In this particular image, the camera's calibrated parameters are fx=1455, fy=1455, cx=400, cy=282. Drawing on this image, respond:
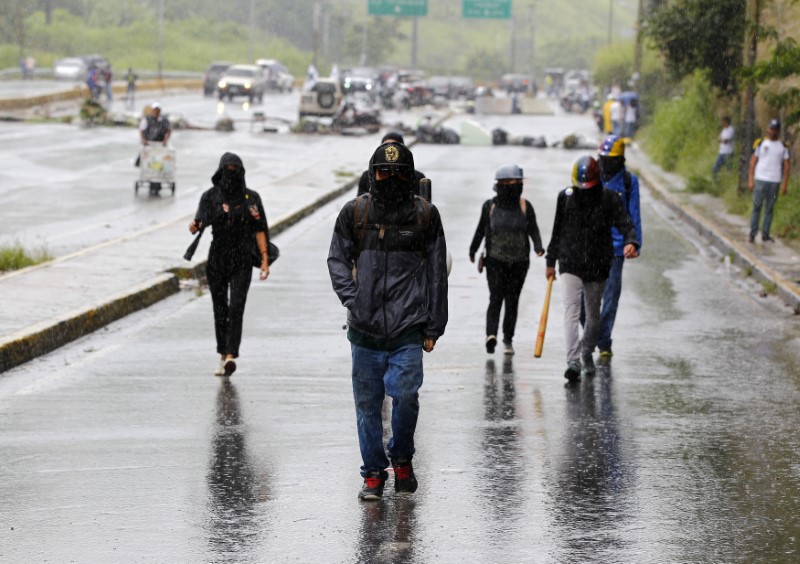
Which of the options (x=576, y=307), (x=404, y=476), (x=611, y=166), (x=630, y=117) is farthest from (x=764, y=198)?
(x=630, y=117)

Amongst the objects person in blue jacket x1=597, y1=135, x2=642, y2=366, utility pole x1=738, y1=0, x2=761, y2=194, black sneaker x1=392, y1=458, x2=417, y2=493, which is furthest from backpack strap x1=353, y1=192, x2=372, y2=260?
utility pole x1=738, y1=0, x2=761, y2=194

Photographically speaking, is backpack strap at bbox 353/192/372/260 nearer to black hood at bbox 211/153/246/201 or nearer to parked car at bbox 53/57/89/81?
black hood at bbox 211/153/246/201

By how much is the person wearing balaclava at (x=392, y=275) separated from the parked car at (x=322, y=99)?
4957 cm

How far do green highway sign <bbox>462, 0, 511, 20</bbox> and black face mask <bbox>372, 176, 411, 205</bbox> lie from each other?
311 ft

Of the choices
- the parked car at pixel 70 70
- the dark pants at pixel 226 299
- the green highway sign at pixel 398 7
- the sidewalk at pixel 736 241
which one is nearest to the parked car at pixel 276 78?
the parked car at pixel 70 70

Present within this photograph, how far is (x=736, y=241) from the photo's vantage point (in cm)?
2153

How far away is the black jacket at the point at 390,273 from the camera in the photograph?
717 centimetres

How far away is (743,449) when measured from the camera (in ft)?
29.2

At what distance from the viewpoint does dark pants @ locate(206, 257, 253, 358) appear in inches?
432

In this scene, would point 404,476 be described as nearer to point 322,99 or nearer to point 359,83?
point 322,99

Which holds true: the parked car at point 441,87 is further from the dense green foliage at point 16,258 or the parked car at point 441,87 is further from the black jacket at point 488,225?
the black jacket at point 488,225

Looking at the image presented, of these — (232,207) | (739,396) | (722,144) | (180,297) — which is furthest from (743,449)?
(722,144)

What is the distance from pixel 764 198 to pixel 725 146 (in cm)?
956

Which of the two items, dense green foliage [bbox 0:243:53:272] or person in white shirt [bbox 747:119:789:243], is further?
person in white shirt [bbox 747:119:789:243]
